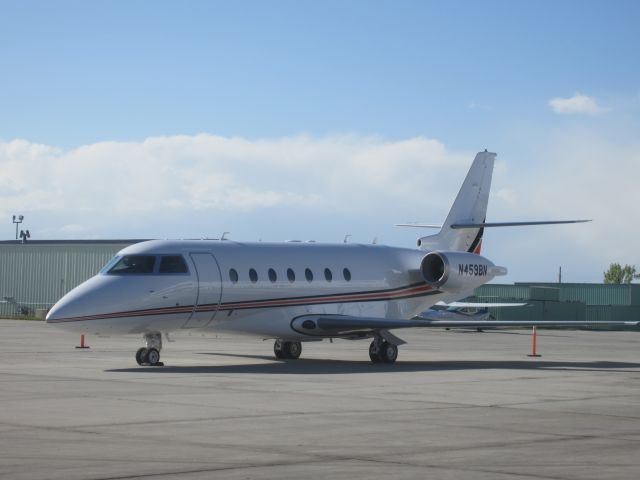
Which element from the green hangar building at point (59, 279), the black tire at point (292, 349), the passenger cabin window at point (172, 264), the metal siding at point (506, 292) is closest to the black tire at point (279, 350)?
the black tire at point (292, 349)

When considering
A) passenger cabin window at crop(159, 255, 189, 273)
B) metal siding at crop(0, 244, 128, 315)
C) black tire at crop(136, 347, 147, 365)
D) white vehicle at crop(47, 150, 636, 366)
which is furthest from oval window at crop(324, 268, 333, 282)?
metal siding at crop(0, 244, 128, 315)

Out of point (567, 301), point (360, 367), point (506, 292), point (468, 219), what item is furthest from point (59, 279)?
point (360, 367)

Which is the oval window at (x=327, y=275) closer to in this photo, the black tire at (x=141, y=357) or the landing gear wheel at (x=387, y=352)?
the landing gear wheel at (x=387, y=352)

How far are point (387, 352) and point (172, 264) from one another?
616 centimetres

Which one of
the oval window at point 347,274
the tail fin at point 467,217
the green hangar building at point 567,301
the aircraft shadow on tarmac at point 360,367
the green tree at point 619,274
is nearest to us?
the aircraft shadow on tarmac at point 360,367

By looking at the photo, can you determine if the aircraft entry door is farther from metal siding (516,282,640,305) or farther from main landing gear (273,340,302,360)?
metal siding (516,282,640,305)

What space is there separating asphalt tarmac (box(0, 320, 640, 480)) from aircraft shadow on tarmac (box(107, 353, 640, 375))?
0.21ft

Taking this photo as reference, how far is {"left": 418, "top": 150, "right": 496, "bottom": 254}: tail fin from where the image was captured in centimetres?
3266

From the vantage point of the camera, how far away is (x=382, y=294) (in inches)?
1176

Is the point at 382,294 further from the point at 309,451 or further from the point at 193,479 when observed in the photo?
the point at 193,479

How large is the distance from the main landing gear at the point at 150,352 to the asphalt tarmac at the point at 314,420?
1.62 ft

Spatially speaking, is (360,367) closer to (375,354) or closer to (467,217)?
(375,354)

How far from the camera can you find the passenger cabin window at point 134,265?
24.3m

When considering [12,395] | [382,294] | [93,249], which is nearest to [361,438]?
[12,395]
